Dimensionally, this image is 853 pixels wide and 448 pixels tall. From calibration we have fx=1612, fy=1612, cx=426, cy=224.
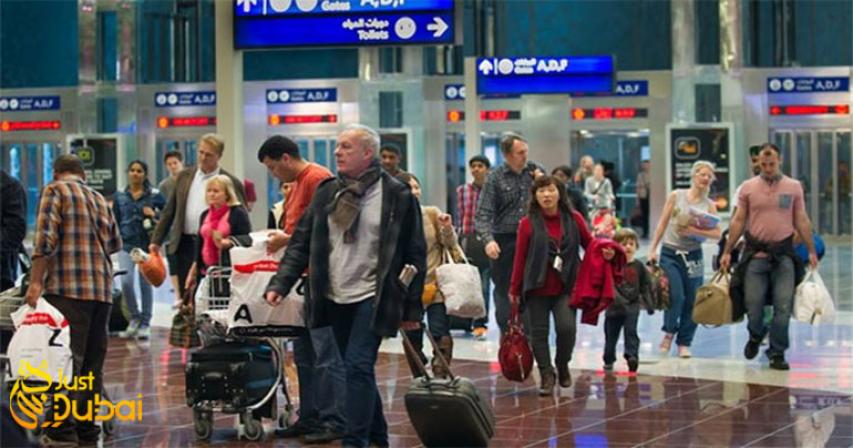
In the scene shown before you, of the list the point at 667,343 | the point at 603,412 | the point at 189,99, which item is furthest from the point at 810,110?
the point at 603,412

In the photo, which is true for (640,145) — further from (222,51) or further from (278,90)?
(222,51)

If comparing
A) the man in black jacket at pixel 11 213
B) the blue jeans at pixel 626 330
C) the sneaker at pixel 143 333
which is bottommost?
the sneaker at pixel 143 333

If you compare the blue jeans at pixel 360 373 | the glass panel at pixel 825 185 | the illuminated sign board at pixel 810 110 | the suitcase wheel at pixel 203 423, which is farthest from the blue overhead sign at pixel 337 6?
the glass panel at pixel 825 185

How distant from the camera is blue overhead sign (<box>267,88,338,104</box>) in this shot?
34219mm

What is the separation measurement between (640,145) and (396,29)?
24068 mm

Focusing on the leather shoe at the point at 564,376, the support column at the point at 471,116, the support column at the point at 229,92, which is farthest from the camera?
the support column at the point at 471,116

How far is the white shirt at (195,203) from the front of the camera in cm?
1138

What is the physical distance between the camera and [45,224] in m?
8.27

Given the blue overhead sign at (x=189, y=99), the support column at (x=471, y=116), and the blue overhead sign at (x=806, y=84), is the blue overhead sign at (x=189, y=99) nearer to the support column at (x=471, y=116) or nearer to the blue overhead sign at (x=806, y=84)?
the blue overhead sign at (x=806, y=84)

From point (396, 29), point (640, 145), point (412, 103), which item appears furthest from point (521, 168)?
point (640, 145)

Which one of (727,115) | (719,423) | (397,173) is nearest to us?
(719,423)

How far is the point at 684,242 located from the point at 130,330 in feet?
16.3

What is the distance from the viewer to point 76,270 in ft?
27.3

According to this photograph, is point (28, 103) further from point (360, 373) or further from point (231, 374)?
point (360, 373)
